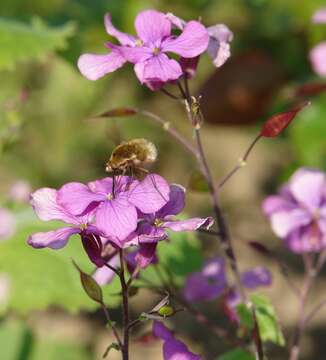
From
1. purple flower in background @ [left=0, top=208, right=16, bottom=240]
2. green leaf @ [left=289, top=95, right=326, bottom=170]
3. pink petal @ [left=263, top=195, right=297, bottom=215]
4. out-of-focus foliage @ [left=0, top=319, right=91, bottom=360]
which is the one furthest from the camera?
green leaf @ [left=289, top=95, right=326, bottom=170]

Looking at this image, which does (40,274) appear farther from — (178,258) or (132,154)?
(132,154)

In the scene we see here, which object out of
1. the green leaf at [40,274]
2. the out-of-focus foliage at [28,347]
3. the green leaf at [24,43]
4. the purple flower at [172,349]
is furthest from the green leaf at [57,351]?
the purple flower at [172,349]

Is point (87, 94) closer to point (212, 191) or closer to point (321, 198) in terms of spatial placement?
point (321, 198)

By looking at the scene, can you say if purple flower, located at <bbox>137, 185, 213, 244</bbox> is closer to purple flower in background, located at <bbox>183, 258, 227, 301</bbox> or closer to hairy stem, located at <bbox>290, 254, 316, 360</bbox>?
hairy stem, located at <bbox>290, 254, 316, 360</bbox>

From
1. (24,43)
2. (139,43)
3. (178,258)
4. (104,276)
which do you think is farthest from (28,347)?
(139,43)

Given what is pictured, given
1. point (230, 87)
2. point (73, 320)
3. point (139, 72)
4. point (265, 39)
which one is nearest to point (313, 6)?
point (265, 39)

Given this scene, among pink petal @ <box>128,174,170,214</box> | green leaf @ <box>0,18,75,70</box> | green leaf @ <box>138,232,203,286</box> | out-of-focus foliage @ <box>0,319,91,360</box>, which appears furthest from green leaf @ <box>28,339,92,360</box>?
pink petal @ <box>128,174,170,214</box>

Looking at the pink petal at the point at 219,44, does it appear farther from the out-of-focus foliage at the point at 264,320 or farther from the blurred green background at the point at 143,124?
the blurred green background at the point at 143,124
